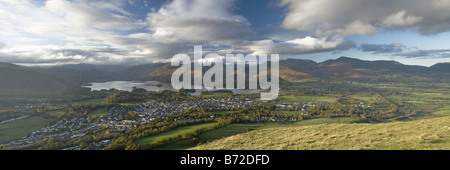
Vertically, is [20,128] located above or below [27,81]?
below

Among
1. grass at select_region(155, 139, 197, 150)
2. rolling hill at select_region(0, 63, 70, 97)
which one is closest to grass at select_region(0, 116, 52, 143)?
grass at select_region(155, 139, 197, 150)

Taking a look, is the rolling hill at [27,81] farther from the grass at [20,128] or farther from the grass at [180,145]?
the grass at [180,145]

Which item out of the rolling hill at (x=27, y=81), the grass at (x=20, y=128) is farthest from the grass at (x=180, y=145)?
the rolling hill at (x=27, y=81)

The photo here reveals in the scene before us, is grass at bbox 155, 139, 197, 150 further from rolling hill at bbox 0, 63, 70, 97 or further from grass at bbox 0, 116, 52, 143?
rolling hill at bbox 0, 63, 70, 97

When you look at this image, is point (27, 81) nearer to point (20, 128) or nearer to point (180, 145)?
point (20, 128)

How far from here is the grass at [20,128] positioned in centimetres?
4042

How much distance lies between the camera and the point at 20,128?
152ft

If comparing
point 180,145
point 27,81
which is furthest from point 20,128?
point 27,81
